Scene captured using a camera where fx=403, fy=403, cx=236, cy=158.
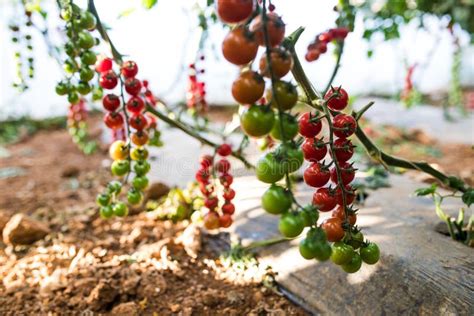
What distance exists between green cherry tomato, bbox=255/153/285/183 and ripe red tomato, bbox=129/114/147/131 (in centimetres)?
63

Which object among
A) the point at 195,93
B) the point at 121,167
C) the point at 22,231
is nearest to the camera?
the point at 121,167

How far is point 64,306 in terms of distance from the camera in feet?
4.20

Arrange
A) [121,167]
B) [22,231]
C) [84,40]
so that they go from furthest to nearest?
[22,231]
[121,167]
[84,40]

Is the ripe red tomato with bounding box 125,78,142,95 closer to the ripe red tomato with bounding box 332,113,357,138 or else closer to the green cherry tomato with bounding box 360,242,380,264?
the ripe red tomato with bounding box 332,113,357,138

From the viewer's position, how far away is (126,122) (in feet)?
3.76

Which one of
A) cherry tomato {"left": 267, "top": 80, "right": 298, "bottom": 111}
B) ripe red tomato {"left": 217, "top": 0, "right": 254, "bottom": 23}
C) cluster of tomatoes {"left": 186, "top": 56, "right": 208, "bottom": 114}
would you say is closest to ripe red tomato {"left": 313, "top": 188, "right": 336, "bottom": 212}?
cherry tomato {"left": 267, "top": 80, "right": 298, "bottom": 111}

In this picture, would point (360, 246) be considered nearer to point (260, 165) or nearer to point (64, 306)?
point (260, 165)

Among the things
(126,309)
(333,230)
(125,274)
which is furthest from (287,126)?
(125,274)

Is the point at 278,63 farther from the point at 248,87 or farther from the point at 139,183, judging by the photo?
the point at 139,183

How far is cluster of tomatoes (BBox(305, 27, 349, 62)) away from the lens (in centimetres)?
133

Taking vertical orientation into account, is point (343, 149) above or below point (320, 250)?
above

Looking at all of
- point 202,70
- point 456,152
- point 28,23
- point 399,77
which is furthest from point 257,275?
point 399,77

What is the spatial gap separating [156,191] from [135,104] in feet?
3.46

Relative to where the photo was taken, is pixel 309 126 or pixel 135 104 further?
pixel 135 104
